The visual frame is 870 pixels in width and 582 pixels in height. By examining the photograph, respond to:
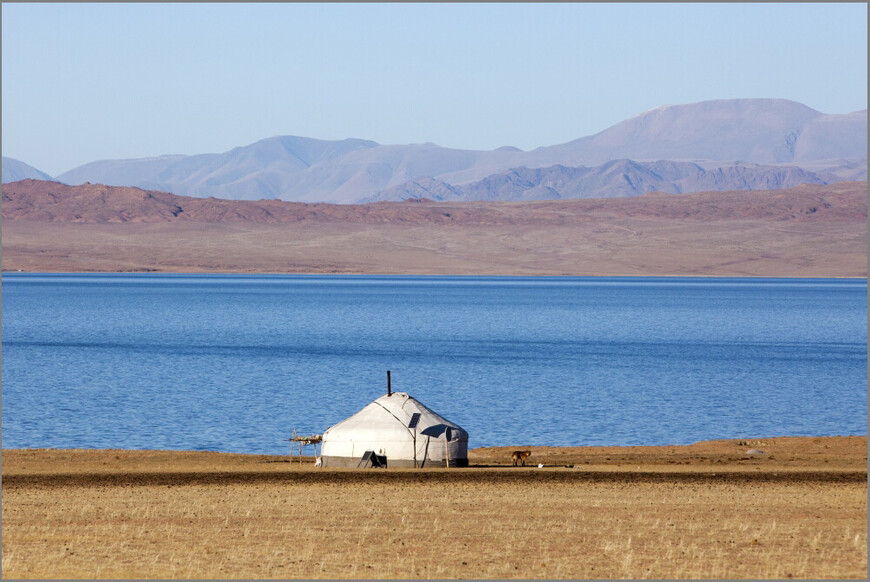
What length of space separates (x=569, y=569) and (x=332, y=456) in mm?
15856

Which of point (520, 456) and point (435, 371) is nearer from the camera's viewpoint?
point (520, 456)

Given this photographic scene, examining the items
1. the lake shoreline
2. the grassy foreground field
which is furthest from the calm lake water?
the grassy foreground field

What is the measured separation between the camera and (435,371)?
68.6m

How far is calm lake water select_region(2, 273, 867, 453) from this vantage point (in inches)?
1779

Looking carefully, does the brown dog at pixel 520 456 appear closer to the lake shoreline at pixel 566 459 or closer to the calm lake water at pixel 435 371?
the lake shoreline at pixel 566 459

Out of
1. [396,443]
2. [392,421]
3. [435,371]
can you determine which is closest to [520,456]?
[396,443]

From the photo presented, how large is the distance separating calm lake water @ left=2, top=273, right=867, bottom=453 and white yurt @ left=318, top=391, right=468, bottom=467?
694cm

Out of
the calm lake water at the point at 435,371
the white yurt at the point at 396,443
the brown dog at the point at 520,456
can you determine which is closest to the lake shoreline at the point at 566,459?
the brown dog at the point at 520,456

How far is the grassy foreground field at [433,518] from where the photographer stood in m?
17.4

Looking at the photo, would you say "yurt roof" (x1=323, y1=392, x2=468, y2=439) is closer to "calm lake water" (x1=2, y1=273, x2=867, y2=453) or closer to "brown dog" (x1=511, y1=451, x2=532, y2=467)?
"brown dog" (x1=511, y1=451, x2=532, y2=467)

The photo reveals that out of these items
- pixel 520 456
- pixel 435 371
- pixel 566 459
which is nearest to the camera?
pixel 520 456

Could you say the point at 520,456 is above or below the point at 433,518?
below

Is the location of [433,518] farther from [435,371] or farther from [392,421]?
[435,371]

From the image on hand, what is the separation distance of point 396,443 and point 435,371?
120 feet
